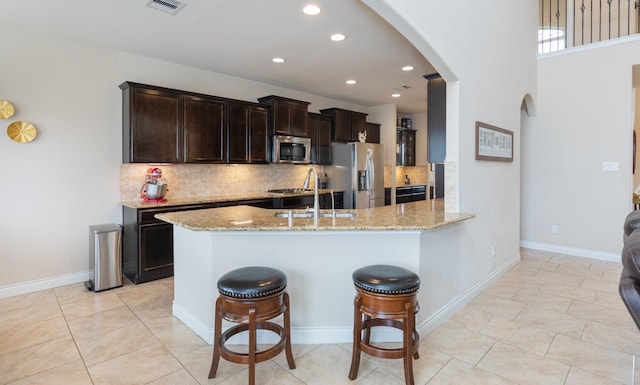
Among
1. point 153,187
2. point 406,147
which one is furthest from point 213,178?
point 406,147

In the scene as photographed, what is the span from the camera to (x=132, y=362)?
2.23 metres

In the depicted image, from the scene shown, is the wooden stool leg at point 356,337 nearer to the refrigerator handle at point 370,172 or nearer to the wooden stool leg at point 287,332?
the wooden stool leg at point 287,332

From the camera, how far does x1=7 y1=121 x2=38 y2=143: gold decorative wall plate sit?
11.2ft

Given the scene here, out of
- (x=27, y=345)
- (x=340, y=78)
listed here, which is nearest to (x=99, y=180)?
(x=27, y=345)

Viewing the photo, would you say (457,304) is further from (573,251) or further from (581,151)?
(581,151)

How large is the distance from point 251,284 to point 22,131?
10.6 feet

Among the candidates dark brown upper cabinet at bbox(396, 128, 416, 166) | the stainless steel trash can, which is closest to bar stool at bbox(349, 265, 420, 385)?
the stainless steel trash can

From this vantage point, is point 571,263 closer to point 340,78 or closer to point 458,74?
point 458,74

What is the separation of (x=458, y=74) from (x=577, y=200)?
10.6 feet

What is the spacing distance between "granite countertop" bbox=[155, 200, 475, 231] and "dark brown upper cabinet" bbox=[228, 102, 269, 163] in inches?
76.7

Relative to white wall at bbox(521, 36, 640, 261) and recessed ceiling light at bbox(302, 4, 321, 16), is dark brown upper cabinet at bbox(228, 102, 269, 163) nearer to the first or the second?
recessed ceiling light at bbox(302, 4, 321, 16)

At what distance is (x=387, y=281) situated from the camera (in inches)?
76.5

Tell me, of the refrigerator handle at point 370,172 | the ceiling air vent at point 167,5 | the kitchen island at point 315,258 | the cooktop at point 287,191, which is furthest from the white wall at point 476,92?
the cooktop at point 287,191

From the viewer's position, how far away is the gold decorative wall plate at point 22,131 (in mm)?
3402
